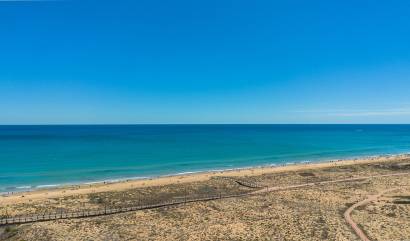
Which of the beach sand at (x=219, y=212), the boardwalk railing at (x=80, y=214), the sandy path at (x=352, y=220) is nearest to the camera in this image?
the sandy path at (x=352, y=220)

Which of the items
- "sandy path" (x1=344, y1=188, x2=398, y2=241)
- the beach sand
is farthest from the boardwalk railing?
"sandy path" (x1=344, y1=188, x2=398, y2=241)

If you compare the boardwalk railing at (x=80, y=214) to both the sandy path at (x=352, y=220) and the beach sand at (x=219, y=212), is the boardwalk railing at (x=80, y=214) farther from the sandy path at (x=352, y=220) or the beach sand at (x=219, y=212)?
the sandy path at (x=352, y=220)

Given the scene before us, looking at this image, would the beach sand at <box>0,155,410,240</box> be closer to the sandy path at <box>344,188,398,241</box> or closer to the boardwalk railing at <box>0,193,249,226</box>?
the sandy path at <box>344,188,398,241</box>

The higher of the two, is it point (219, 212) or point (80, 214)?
point (80, 214)

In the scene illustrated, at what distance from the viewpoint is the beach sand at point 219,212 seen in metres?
21.5

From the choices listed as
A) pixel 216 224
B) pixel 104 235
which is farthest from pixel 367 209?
pixel 104 235

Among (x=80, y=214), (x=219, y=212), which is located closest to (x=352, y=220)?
(x=219, y=212)

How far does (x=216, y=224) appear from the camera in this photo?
2327cm

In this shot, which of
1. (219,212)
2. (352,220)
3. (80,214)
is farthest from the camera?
(219,212)

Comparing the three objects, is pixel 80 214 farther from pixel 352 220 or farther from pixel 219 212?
pixel 352 220

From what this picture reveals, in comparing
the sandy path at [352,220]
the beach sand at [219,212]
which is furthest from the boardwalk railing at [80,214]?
the sandy path at [352,220]

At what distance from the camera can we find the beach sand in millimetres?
21453

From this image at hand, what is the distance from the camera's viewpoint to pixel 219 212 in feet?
85.9

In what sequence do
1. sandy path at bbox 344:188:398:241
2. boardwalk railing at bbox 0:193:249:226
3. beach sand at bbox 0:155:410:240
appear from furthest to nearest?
boardwalk railing at bbox 0:193:249:226 → beach sand at bbox 0:155:410:240 → sandy path at bbox 344:188:398:241
